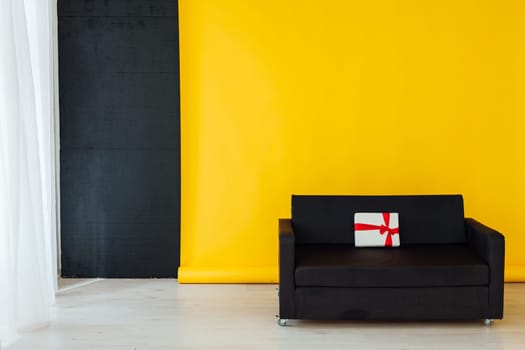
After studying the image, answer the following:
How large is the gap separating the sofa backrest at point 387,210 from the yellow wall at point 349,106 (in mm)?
546

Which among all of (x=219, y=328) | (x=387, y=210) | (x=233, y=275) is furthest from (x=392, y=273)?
(x=233, y=275)

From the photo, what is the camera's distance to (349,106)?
530 centimetres

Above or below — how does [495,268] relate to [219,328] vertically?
above

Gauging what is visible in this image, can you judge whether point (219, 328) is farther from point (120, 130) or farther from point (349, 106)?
point (349, 106)

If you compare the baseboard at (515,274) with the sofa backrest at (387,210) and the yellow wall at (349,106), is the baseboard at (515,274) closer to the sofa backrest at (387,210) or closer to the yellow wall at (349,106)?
the yellow wall at (349,106)

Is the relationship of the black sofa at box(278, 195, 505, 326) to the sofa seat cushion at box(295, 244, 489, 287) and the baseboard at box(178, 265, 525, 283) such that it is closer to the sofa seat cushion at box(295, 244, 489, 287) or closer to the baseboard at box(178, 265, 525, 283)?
the sofa seat cushion at box(295, 244, 489, 287)

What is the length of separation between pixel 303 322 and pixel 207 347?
0.79 m

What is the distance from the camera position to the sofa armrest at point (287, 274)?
4.15 metres

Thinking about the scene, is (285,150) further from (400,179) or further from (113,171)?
(113,171)

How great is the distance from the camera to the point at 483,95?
17.4 ft

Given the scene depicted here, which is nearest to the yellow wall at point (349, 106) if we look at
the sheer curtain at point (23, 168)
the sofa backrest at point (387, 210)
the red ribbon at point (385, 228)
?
the sofa backrest at point (387, 210)

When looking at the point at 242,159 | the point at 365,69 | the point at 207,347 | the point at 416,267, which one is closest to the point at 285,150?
the point at 242,159

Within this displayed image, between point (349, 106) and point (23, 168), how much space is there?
2.59m

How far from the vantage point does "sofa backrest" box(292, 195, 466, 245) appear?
4.75 m
